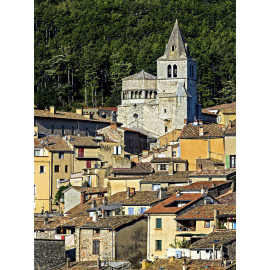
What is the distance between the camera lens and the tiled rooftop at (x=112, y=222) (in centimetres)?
2256

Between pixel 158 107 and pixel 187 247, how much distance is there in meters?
32.3

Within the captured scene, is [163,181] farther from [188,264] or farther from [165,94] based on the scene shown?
[165,94]

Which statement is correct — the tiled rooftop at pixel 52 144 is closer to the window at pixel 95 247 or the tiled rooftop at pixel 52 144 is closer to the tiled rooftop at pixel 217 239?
the window at pixel 95 247

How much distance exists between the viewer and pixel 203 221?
22.0 meters

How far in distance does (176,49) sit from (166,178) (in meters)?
26.7

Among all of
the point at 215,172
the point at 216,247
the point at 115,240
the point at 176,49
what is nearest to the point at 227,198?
the point at 115,240

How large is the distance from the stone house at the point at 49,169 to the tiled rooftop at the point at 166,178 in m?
4.19

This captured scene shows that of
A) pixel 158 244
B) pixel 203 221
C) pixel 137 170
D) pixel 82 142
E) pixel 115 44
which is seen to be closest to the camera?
pixel 203 221

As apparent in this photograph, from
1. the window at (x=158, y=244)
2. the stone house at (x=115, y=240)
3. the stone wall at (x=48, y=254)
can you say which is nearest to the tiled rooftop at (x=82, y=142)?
the stone house at (x=115, y=240)

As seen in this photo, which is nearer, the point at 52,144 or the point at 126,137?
the point at 52,144

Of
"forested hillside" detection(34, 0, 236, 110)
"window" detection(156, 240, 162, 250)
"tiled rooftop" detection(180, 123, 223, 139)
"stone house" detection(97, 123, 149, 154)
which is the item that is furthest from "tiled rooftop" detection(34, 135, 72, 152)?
"forested hillside" detection(34, 0, 236, 110)

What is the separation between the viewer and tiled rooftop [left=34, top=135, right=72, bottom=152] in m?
35.9
